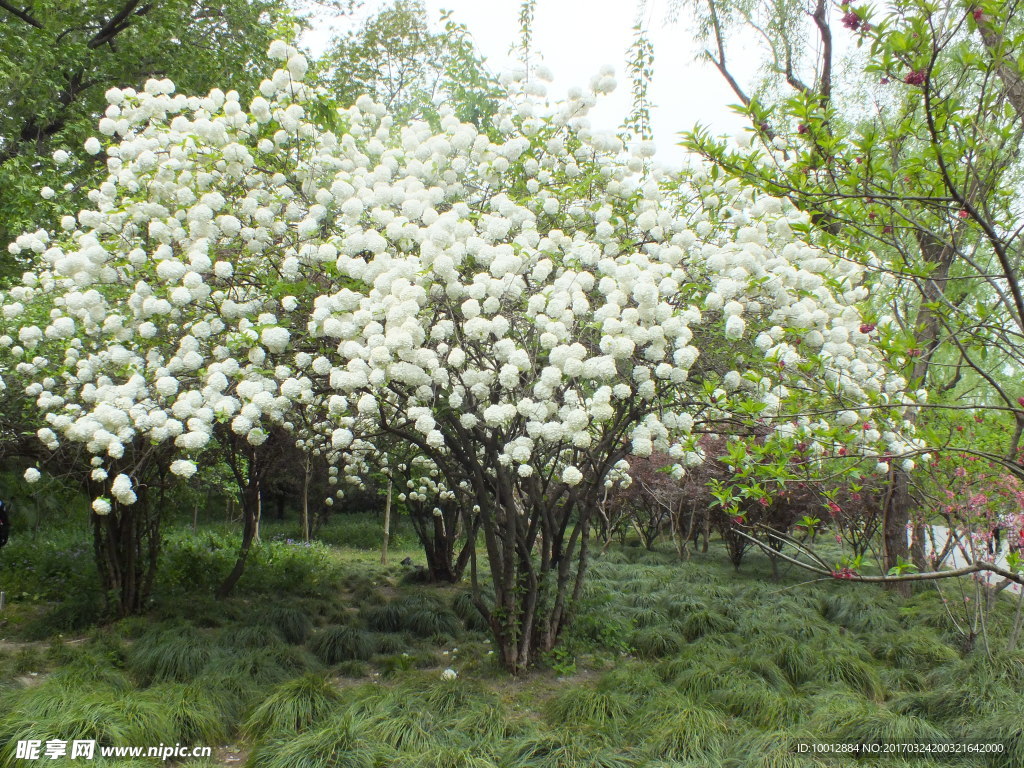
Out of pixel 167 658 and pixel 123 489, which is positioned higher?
pixel 123 489

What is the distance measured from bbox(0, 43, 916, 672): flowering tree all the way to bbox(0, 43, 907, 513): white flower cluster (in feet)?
0.06

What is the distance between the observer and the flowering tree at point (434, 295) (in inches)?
149

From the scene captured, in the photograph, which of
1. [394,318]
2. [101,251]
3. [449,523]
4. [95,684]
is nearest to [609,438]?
[394,318]

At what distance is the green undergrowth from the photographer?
149 inches

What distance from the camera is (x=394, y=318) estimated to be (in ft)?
12.1

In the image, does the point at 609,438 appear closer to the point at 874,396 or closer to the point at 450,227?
the point at 450,227

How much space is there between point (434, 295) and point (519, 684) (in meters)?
3.15

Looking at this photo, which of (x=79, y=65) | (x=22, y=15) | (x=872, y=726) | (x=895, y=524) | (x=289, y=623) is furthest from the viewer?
(x=79, y=65)

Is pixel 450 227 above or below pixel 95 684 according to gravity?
above

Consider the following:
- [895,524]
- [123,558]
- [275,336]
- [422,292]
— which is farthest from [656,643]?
[123,558]

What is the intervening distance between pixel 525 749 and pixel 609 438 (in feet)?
7.11

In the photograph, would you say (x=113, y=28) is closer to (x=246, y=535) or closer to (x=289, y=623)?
(x=246, y=535)

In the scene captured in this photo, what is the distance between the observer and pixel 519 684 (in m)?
5.31

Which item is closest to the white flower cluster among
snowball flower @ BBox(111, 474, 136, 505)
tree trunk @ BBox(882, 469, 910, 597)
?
snowball flower @ BBox(111, 474, 136, 505)
